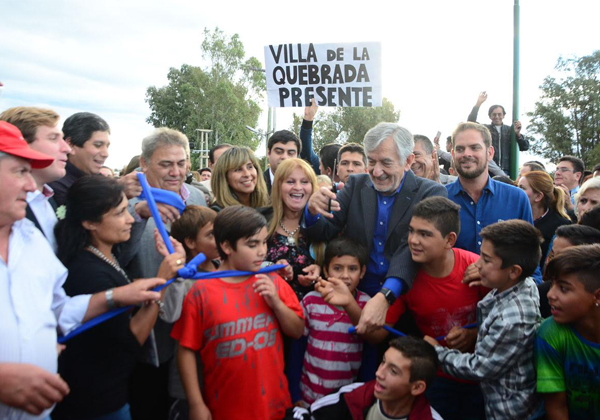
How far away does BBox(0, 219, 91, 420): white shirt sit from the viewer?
1832 millimetres

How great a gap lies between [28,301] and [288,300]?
1391mm

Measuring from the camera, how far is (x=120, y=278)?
242 centimetres

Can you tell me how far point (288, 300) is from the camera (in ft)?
8.95

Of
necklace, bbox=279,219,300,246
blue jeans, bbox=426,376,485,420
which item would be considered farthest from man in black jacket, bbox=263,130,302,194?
blue jeans, bbox=426,376,485,420

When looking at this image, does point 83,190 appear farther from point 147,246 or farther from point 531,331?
point 531,331

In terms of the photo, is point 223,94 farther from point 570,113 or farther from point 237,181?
point 237,181

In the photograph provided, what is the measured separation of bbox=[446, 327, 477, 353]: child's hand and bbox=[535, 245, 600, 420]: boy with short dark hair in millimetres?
430

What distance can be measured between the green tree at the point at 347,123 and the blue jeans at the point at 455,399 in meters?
39.9

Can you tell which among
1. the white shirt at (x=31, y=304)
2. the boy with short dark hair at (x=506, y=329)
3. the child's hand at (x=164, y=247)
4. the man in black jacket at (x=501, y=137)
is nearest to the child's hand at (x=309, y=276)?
the child's hand at (x=164, y=247)

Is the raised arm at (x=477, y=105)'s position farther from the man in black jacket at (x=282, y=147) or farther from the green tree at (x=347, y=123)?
the green tree at (x=347, y=123)

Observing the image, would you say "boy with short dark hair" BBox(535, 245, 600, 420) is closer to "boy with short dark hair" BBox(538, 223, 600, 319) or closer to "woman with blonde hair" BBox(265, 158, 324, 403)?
"boy with short dark hair" BBox(538, 223, 600, 319)

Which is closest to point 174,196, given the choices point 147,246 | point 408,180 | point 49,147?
point 147,246

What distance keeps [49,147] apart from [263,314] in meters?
1.62

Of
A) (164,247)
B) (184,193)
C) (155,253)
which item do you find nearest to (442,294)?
(164,247)
